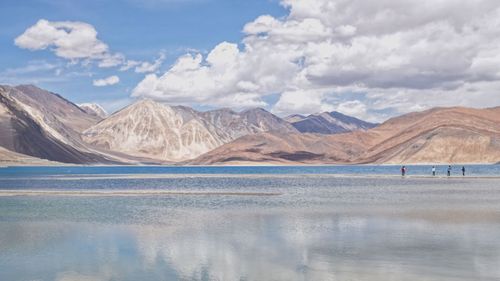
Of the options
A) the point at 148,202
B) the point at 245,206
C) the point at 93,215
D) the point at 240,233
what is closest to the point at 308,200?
the point at 245,206

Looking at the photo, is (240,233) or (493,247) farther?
Answer: (240,233)

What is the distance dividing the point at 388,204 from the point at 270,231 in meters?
22.2

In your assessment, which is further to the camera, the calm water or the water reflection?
the calm water

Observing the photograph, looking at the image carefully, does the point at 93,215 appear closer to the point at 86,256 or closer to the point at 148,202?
the point at 148,202

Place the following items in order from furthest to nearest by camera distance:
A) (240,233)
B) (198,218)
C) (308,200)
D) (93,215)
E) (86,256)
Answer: (308,200), (93,215), (198,218), (240,233), (86,256)

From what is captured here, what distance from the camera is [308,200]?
6644cm

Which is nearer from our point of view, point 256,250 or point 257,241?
point 256,250

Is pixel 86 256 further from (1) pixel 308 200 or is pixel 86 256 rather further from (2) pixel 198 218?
(1) pixel 308 200

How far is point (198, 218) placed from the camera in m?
48.7

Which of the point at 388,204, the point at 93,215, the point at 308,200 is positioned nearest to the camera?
the point at 93,215

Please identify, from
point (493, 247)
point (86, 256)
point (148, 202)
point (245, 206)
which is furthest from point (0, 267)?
point (148, 202)

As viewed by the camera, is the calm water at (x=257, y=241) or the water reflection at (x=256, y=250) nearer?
the water reflection at (x=256, y=250)

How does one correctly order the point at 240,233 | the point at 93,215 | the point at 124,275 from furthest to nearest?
the point at 93,215 → the point at 240,233 → the point at 124,275

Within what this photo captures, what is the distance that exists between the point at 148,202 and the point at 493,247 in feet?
142
